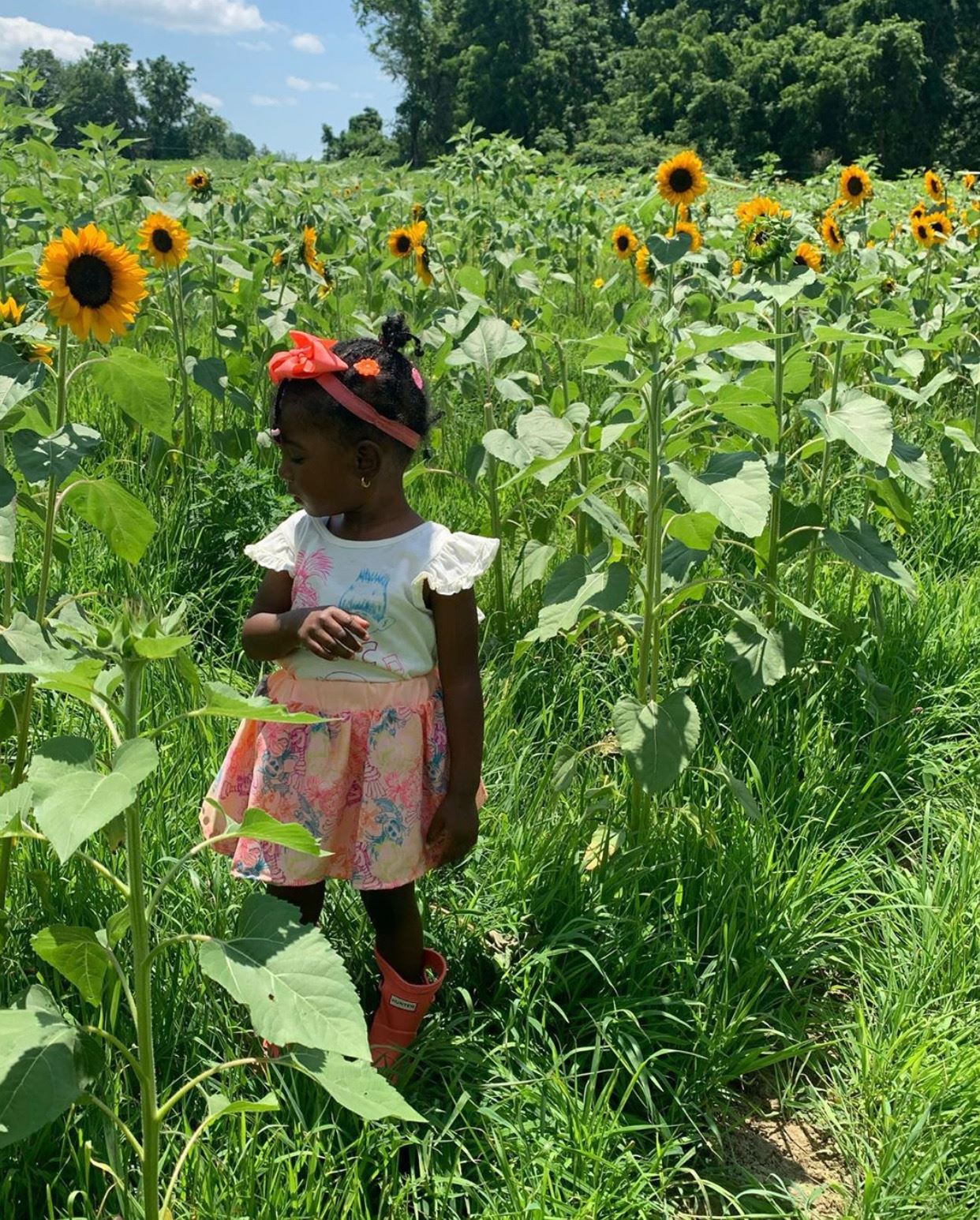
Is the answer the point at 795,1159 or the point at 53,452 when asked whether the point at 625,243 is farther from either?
the point at 795,1159

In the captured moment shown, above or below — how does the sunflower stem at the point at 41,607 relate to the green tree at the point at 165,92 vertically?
below

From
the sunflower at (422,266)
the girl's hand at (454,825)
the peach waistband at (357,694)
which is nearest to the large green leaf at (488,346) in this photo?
the peach waistband at (357,694)

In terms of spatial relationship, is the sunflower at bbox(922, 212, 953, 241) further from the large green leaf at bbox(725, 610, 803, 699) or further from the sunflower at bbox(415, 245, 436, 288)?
the large green leaf at bbox(725, 610, 803, 699)

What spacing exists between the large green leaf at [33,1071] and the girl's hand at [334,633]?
0.64 meters

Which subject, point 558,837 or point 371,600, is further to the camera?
point 558,837

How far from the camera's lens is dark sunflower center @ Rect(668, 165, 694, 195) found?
13.1 ft

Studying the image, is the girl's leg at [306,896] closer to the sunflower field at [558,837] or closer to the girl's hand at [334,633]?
the sunflower field at [558,837]

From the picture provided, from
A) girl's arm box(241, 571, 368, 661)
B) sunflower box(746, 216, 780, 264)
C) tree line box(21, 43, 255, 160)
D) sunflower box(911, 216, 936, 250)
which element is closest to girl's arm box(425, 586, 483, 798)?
girl's arm box(241, 571, 368, 661)

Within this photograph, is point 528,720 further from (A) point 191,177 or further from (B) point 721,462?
(A) point 191,177

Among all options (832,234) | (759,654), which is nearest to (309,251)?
(832,234)

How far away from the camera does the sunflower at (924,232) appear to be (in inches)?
195

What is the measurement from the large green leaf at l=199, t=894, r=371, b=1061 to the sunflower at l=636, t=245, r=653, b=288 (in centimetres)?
312

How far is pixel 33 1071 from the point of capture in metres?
1.16

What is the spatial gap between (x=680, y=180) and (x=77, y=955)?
3.41 metres
